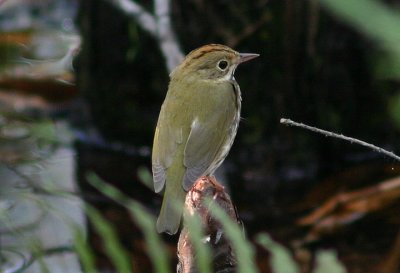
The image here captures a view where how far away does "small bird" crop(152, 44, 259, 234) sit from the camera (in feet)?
12.8

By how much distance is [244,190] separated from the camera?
23.6 feet

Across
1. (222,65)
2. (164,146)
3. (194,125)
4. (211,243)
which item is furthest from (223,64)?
(211,243)

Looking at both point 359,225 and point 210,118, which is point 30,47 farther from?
point 210,118

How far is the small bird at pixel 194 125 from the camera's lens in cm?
390

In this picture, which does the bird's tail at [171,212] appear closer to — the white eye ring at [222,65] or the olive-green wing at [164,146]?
the olive-green wing at [164,146]

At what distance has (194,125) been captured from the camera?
4.12m

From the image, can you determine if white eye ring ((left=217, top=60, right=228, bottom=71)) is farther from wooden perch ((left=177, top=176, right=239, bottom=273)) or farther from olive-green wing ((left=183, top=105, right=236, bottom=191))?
wooden perch ((left=177, top=176, right=239, bottom=273))

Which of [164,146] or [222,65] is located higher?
[222,65]

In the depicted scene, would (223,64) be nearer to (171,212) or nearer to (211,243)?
(171,212)

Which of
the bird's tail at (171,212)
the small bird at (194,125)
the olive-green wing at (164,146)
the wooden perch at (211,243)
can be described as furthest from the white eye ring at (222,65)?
the wooden perch at (211,243)

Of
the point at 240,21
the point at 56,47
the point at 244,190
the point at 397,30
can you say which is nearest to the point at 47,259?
the point at 244,190

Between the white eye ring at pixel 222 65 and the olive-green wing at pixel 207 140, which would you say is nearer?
the olive-green wing at pixel 207 140

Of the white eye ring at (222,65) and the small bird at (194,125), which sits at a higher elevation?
the white eye ring at (222,65)

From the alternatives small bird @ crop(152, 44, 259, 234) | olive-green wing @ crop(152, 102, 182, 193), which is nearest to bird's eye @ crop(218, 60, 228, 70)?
small bird @ crop(152, 44, 259, 234)
